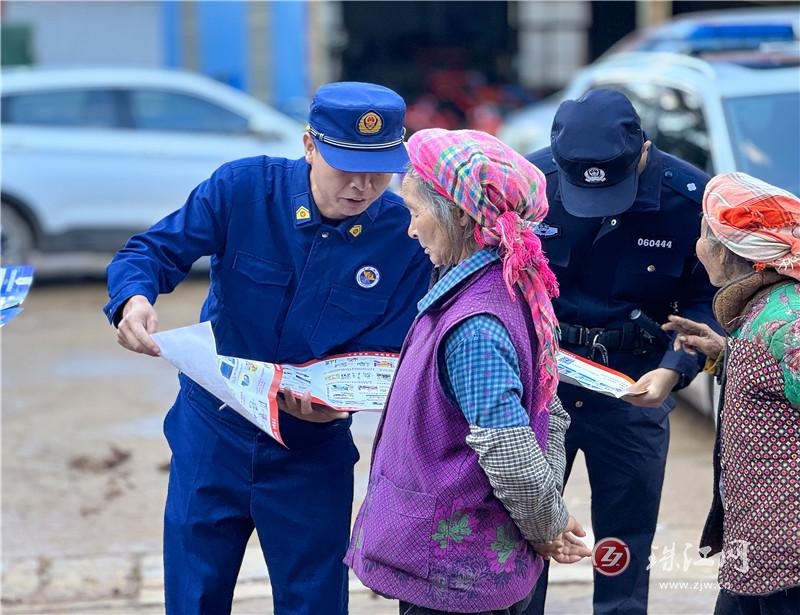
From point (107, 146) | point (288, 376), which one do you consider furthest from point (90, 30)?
point (288, 376)

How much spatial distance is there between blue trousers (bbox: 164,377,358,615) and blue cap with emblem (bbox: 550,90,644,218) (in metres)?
0.91

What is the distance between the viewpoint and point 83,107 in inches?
405

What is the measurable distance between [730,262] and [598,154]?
1.80ft

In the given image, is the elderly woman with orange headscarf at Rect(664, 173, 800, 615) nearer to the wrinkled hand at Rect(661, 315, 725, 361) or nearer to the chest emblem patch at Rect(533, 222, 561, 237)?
the wrinkled hand at Rect(661, 315, 725, 361)

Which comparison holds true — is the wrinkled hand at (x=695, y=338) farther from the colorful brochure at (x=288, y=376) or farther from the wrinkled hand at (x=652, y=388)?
the colorful brochure at (x=288, y=376)

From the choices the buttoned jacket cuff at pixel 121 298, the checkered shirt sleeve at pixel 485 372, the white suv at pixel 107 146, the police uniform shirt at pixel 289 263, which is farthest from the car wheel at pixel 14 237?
the checkered shirt sleeve at pixel 485 372

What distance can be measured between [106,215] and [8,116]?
3.73 ft

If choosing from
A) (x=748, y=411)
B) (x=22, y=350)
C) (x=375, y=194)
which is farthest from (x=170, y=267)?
(x=22, y=350)

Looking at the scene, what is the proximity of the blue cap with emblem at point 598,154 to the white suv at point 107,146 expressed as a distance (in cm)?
709

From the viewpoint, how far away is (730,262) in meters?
2.89

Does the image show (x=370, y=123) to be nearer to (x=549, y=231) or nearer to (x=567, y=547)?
(x=549, y=231)

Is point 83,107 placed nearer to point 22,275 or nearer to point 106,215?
point 106,215

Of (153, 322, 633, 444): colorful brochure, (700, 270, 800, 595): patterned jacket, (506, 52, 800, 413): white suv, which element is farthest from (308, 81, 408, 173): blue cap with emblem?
(506, 52, 800, 413): white suv

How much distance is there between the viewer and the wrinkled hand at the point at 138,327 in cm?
293
